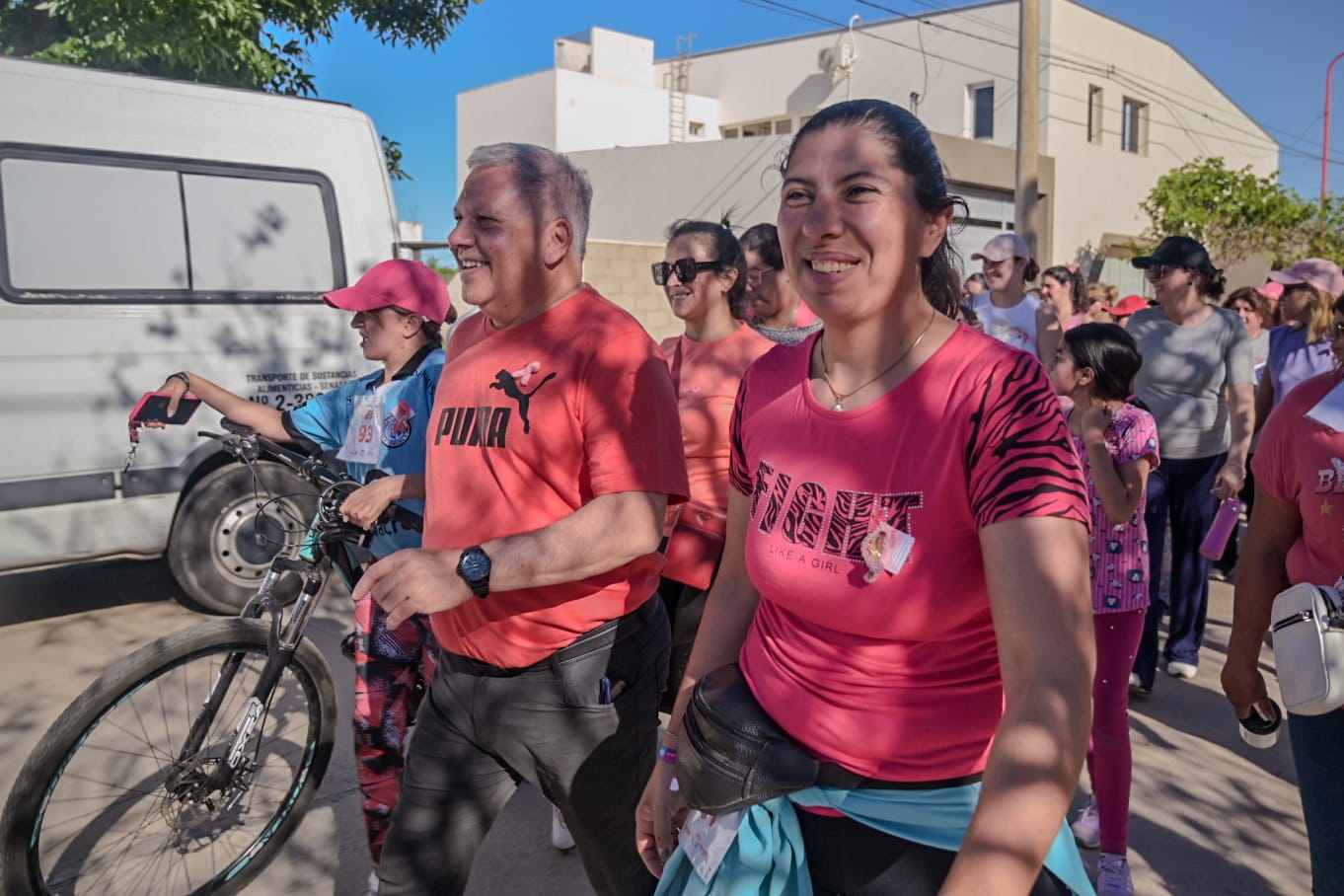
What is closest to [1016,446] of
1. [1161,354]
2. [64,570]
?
[1161,354]

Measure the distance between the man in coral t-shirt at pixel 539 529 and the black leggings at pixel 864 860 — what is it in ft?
2.42

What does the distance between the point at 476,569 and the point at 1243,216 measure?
2566cm

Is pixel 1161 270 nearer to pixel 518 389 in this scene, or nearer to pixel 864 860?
pixel 518 389

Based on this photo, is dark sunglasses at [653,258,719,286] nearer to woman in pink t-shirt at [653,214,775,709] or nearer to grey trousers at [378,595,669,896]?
woman in pink t-shirt at [653,214,775,709]

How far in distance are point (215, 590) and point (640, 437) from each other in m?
4.35

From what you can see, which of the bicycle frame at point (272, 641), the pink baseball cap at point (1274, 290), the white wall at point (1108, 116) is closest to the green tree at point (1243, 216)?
the white wall at point (1108, 116)

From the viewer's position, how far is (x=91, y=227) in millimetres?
5297

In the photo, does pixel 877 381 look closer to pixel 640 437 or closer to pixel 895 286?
pixel 895 286

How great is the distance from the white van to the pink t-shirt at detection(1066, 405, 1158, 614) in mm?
3580

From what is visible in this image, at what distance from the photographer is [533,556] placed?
6.47 feet

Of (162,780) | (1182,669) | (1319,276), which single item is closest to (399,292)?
(162,780)

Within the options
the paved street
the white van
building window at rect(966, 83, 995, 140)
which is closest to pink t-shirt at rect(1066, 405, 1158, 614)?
the paved street

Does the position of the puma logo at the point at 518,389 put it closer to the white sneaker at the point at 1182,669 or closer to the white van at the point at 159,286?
the white van at the point at 159,286

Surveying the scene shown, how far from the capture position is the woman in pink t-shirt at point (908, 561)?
1246 millimetres
